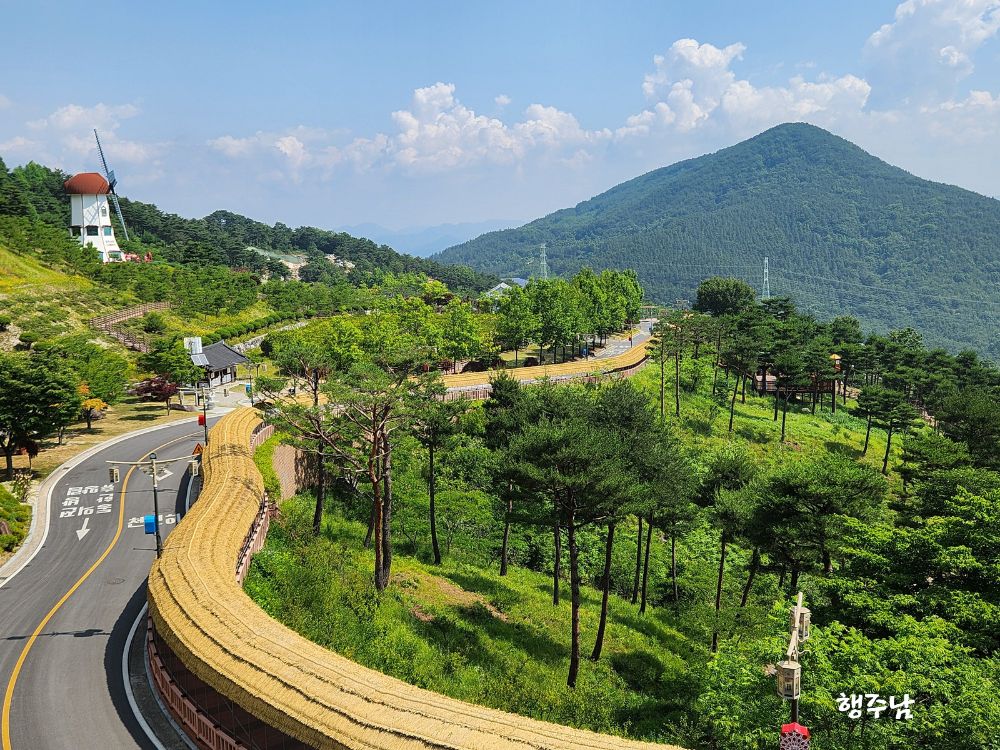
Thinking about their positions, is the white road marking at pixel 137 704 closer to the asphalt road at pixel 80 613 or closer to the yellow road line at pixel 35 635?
the asphalt road at pixel 80 613

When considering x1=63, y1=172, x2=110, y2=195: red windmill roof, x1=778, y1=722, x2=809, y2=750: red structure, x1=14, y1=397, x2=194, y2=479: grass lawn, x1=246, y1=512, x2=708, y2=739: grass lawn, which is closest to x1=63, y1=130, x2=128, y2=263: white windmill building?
x1=63, y1=172, x2=110, y2=195: red windmill roof

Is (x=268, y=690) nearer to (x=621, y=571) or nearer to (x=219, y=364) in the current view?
(x=621, y=571)

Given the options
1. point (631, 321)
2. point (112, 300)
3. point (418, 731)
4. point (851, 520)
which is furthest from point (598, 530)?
point (631, 321)

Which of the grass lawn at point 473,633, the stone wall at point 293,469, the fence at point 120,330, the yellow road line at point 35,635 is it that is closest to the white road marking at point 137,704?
the yellow road line at point 35,635

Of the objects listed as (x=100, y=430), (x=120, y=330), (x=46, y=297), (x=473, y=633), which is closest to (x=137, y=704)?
(x=473, y=633)

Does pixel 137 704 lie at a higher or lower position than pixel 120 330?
lower

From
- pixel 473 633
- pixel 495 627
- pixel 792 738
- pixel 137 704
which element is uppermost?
pixel 792 738
